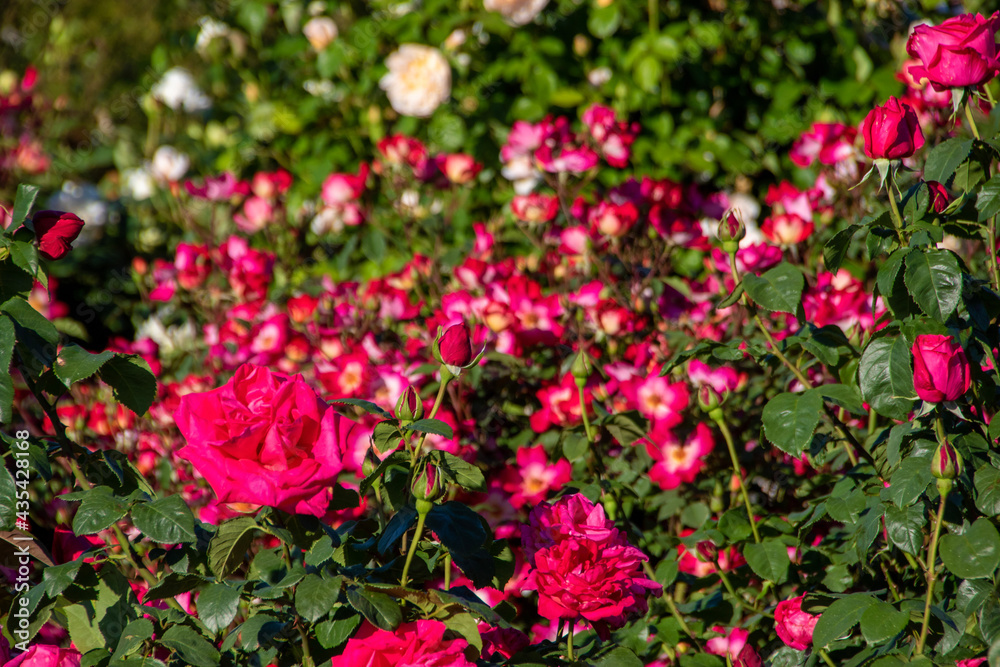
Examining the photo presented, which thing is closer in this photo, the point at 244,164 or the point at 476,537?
the point at 476,537

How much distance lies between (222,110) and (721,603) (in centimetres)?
299

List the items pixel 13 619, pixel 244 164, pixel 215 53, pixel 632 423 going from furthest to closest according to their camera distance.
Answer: pixel 215 53, pixel 244 164, pixel 632 423, pixel 13 619

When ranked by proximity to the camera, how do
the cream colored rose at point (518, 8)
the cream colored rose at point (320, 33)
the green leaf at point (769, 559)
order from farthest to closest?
the cream colored rose at point (320, 33)
the cream colored rose at point (518, 8)
the green leaf at point (769, 559)

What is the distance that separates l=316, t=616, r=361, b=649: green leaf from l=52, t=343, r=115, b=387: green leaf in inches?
14.2

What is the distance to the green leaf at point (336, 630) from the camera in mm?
870

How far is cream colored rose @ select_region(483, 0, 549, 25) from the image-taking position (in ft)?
8.28

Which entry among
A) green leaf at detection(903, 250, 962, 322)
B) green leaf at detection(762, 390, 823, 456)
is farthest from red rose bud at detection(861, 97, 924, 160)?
green leaf at detection(762, 390, 823, 456)

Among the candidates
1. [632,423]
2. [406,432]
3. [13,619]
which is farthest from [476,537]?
[13,619]

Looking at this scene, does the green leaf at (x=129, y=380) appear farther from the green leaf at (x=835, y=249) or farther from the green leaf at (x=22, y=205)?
the green leaf at (x=835, y=249)

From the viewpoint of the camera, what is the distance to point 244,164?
3178mm

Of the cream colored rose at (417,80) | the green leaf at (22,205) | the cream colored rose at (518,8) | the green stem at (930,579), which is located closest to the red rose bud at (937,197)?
the green stem at (930,579)

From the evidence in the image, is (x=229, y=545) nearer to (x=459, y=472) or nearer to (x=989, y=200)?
(x=459, y=472)

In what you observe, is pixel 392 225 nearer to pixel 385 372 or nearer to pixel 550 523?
pixel 385 372

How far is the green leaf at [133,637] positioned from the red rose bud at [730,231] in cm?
85
